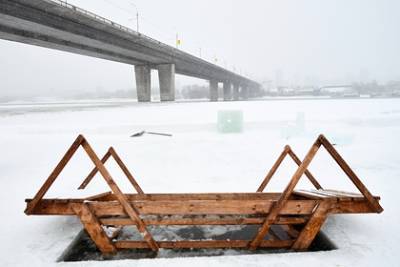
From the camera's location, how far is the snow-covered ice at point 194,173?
2997 millimetres

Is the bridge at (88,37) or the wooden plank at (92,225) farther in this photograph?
the bridge at (88,37)

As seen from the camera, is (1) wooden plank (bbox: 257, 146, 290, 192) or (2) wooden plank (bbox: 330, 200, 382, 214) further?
(1) wooden plank (bbox: 257, 146, 290, 192)

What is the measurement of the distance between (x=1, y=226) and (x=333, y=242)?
4616mm

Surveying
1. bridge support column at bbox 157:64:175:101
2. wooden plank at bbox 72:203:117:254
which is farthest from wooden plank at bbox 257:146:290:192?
bridge support column at bbox 157:64:175:101

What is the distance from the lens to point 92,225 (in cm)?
321

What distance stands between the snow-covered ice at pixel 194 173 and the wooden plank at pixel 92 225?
384mm

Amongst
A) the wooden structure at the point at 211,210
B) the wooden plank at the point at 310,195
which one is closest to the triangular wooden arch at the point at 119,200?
the wooden structure at the point at 211,210

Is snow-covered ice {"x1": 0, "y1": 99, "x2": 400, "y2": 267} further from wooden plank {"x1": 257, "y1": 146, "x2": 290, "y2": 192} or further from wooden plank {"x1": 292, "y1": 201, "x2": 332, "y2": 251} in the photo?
wooden plank {"x1": 257, "y1": 146, "x2": 290, "y2": 192}

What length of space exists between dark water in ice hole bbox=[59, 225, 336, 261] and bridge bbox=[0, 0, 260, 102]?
24.3m

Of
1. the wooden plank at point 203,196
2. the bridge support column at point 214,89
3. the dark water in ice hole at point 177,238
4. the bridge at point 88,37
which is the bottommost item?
the dark water in ice hole at point 177,238

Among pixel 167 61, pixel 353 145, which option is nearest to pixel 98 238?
pixel 353 145

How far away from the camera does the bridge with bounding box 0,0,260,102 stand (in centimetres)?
2255

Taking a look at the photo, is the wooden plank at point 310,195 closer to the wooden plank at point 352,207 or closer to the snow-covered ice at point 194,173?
the wooden plank at point 352,207

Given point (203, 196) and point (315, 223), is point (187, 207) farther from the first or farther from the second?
point (315, 223)
